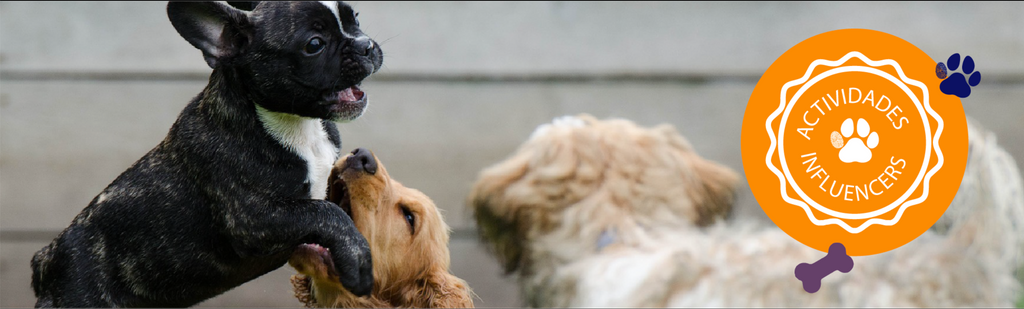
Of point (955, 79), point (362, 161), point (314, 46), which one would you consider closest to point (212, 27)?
point (314, 46)

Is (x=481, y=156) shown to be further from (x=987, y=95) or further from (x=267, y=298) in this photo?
(x=987, y=95)

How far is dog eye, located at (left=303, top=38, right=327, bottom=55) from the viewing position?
1.31 meters

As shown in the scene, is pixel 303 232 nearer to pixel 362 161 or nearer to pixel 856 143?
pixel 362 161

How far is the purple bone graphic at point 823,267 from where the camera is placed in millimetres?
1751

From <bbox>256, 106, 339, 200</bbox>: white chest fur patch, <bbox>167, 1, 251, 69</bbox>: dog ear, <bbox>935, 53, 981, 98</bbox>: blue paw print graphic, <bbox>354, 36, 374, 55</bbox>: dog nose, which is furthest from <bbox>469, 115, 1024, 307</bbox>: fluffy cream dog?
<bbox>167, 1, 251, 69</bbox>: dog ear

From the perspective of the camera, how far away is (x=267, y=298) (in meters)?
2.38

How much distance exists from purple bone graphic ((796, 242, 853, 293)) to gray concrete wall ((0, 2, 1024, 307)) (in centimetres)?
63

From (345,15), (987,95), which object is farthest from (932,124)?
(345,15)

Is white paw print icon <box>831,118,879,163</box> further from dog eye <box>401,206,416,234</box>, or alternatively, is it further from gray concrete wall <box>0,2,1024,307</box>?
dog eye <box>401,206,416,234</box>

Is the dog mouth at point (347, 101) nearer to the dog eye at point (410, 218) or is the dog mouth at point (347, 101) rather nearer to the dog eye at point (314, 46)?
the dog eye at point (314, 46)

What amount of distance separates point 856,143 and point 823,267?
12.4 inches

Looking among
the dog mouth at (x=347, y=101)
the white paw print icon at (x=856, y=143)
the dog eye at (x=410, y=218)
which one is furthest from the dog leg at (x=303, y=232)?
the white paw print icon at (x=856, y=143)

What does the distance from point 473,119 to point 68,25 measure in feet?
4.87

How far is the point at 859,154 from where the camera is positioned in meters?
1.78
